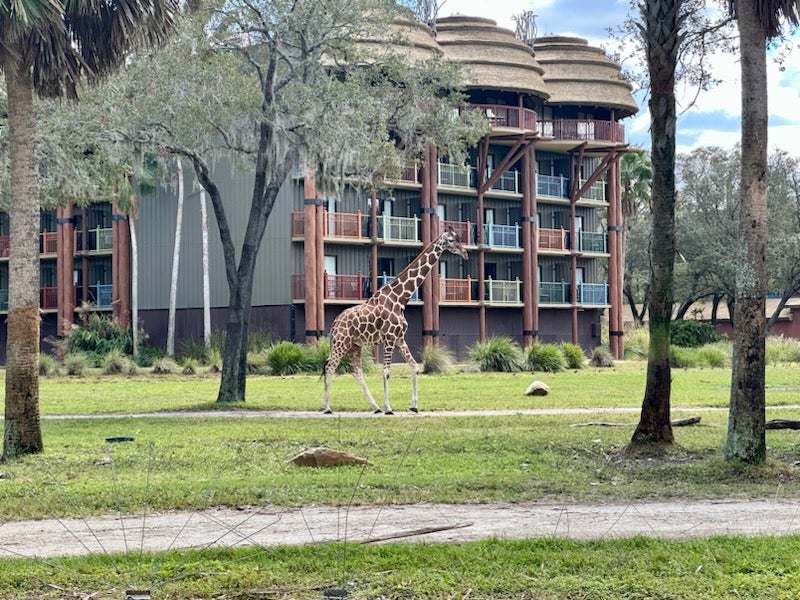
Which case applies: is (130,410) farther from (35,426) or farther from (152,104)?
(35,426)

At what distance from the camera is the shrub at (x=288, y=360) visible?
126ft

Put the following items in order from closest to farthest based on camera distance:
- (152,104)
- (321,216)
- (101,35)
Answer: (101,35) → (152,104) → (321,216)

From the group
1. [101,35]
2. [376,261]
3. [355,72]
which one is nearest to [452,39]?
[376,261]

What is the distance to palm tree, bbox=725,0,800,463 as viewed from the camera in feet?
42.9

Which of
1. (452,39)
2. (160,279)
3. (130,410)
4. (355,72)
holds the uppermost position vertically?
(452,39)

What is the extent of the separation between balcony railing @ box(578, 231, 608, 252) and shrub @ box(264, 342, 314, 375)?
2374cm

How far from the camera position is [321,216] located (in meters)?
46.9

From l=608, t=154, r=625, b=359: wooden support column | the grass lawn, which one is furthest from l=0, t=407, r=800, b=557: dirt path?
l=608, t=154, r=625, b=359: wooden support column

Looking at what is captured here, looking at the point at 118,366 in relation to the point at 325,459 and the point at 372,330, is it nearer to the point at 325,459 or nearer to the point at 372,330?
the point at 372,330

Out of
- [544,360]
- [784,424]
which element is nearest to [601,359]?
[544,360]

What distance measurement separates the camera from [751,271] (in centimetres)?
1308

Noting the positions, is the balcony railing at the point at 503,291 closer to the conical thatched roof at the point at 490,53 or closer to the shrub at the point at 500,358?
the conical thatched roof at the point at 490,53

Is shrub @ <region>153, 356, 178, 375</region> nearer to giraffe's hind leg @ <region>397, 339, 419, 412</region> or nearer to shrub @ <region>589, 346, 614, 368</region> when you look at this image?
shrub @ <region>589, 346, 614, 368</region>

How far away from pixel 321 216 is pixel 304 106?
885 inches
